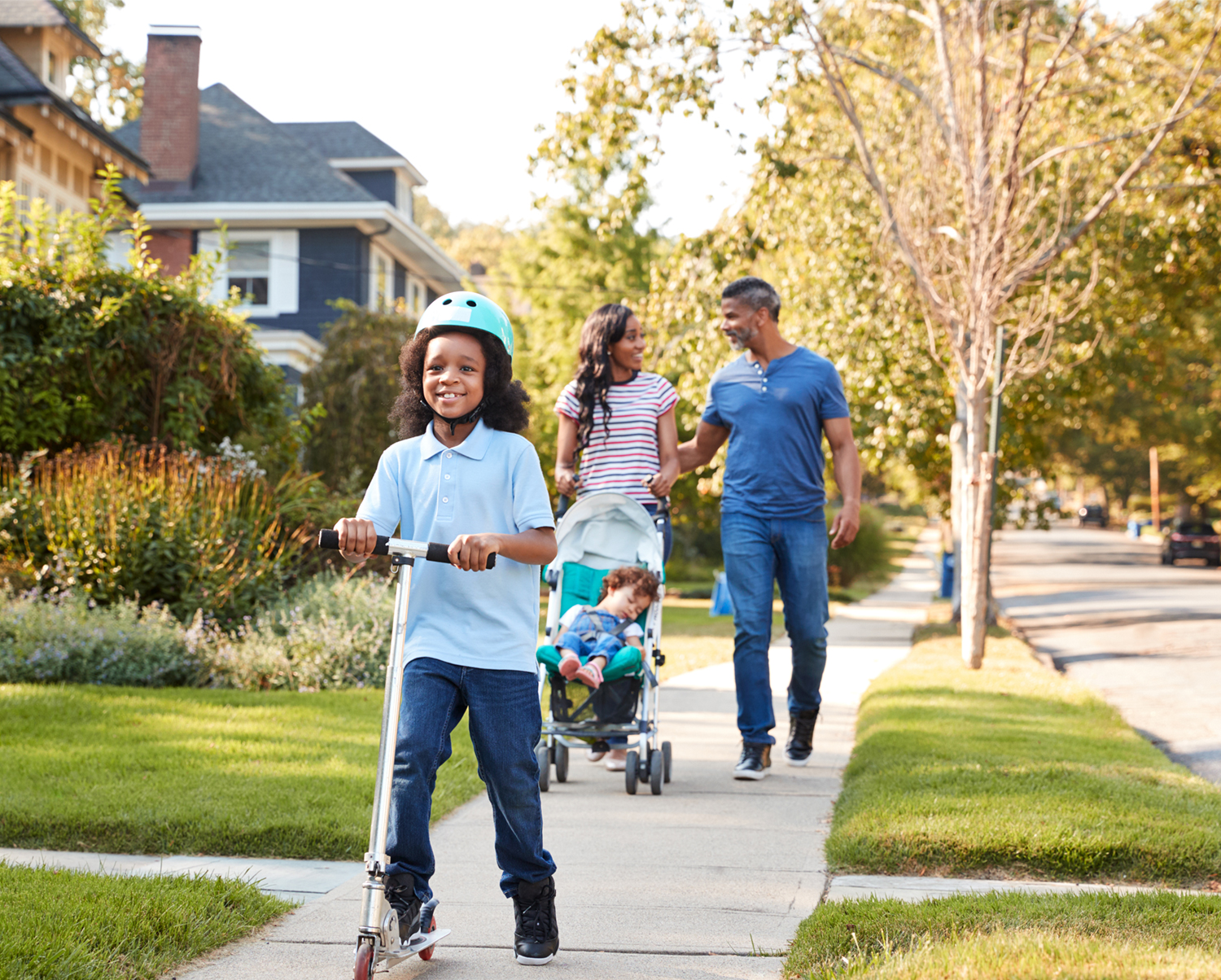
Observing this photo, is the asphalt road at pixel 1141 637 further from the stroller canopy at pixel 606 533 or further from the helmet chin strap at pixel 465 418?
the helmet chin strap at pixel 465 418

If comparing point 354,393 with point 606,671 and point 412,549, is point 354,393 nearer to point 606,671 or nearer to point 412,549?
point 606,671

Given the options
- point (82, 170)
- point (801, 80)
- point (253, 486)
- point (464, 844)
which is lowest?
point (464, 844)

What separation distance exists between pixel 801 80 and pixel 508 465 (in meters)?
9.75

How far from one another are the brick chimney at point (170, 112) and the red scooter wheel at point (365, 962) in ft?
93.2

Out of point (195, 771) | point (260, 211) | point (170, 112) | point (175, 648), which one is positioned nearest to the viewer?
point (195, 771)

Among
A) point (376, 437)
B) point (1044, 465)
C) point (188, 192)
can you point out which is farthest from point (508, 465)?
point (188, 192)

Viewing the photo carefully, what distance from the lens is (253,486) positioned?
37.9 feet

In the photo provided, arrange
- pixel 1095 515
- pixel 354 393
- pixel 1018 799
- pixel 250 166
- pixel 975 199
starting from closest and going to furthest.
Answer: pixel 1018 799, pixel 975 199, pixel 354 393, pixel 250 166, pixel 1095 515

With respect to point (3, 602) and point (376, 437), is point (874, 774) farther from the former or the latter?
point (376, 437)

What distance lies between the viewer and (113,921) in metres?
3.67

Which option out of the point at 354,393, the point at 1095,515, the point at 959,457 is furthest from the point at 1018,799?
the point at 1095,515

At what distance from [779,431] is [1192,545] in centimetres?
4236

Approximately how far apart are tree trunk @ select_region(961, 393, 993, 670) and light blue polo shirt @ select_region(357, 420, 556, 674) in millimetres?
8039

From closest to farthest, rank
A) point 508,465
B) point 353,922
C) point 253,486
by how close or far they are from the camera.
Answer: point 508,465
point 353,922
point 253,486
